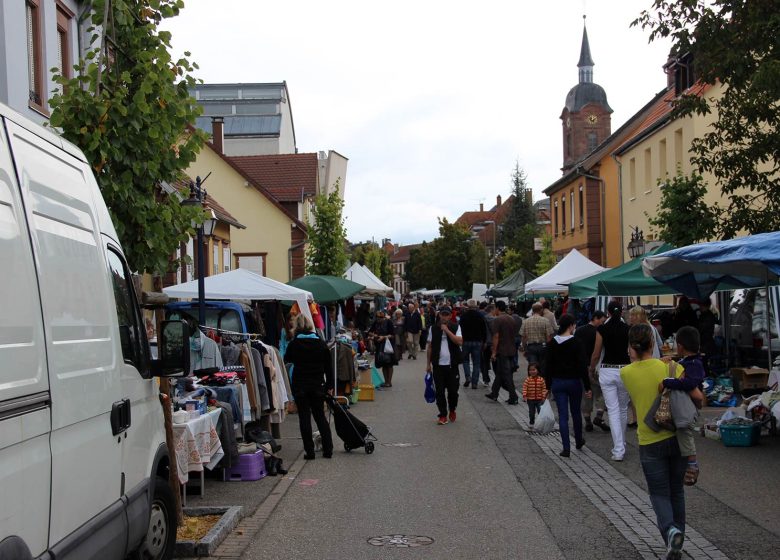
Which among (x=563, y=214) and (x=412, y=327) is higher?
(x=563, y=214)

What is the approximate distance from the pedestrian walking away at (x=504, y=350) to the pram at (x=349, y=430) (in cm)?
610

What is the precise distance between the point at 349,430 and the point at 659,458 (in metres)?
5.92

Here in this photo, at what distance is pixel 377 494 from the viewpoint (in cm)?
935

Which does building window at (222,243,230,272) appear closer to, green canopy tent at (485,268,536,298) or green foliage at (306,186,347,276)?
green foliage at (306,186,347,276)

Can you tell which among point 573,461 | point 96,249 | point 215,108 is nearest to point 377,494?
point 573,461

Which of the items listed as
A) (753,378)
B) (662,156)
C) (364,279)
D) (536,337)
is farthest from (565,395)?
(662,156)

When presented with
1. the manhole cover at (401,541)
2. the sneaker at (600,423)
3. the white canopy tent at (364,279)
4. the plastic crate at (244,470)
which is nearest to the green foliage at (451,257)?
the white canopy tent at (364,279)

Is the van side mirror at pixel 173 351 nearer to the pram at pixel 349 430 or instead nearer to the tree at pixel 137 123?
the tree at pixel 137 123

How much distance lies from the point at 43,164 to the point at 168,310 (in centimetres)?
1115

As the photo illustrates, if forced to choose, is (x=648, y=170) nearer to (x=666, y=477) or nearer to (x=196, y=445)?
(x=196, y=445)

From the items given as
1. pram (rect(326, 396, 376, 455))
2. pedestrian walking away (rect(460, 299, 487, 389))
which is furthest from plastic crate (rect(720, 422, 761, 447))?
pedestrian walking away (rect(460, 299, 487, 389))

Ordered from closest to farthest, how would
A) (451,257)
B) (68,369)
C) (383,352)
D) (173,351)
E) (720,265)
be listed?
(68,369), (173,351), (720,265), (383,352), (451,257)

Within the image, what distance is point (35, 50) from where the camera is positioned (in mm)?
14641

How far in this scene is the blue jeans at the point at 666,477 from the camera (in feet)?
21.6
